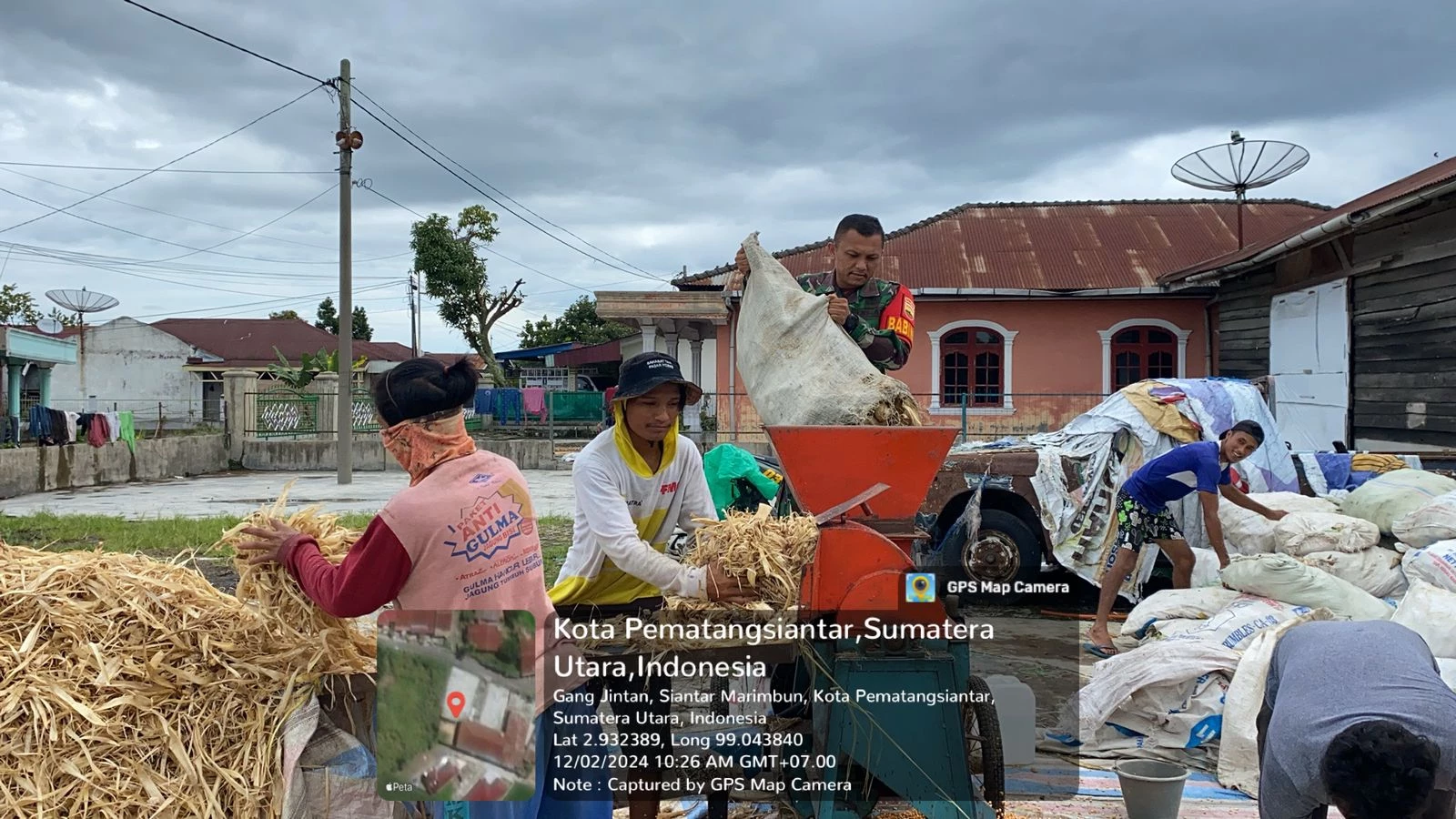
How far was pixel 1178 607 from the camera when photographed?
233 inches

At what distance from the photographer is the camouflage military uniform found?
4.05 m

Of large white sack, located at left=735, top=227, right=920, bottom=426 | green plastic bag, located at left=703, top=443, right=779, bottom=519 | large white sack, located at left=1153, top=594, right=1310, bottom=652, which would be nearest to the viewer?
large white sack, located at left=735, top=227, right=920, bottom=426

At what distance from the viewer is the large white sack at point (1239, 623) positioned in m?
4.86

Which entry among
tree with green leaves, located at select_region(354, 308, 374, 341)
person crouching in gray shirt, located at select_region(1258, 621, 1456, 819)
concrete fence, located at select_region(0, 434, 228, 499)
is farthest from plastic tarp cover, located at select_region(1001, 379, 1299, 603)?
tree with green leaves, located at select_region(354, 308, 374, 341)

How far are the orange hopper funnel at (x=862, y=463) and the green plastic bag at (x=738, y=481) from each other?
3.24 metres

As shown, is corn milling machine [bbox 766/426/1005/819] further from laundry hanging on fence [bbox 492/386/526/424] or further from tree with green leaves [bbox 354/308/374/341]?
tree with green leaves [bbox 354/308/374/341]

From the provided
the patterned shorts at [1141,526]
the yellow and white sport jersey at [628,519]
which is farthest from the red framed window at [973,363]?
the yellow and white sport jersey at [628,519]

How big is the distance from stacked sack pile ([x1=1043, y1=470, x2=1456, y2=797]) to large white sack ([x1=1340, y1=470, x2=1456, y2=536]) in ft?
0.03

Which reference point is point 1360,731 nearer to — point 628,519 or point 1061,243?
point 628,519

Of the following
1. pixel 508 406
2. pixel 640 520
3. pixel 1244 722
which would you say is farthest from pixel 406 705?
pixel 508 406

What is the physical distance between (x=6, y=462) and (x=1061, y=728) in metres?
16.6

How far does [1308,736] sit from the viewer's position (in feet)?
7.85

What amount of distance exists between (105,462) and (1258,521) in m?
18.7

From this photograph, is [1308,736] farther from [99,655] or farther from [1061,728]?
[99,655]
